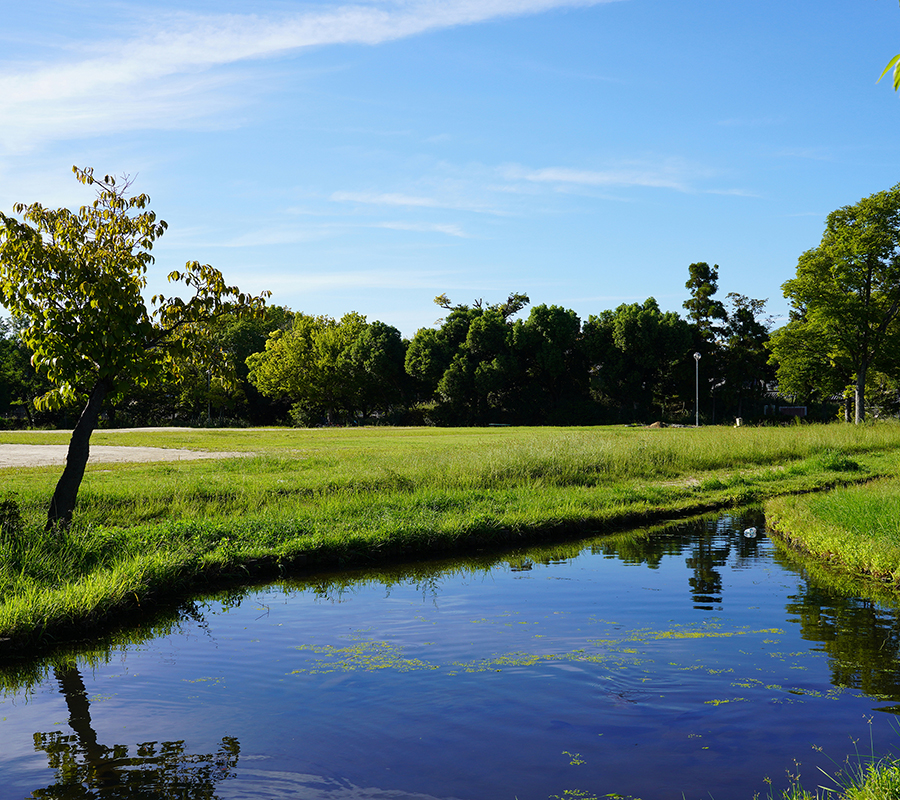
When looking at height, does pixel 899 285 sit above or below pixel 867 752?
above

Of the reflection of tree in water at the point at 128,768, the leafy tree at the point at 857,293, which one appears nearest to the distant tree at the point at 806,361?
the leafy tree at the point at 857,293

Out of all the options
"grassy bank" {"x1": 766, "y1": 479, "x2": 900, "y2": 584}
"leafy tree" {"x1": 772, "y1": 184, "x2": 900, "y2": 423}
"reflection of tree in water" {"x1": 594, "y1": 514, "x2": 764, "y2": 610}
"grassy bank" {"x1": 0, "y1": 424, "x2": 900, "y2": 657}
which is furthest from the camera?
"leafy tree" {"x1": 772, "y1": 184, "x2": 900, "y2": 423}

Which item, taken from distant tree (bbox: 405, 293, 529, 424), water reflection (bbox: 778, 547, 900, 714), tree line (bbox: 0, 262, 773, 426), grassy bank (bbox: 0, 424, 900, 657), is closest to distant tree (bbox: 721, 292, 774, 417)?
tree line (bbox: 0, 262, 773, 426)

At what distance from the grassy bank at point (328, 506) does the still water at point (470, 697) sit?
98cm

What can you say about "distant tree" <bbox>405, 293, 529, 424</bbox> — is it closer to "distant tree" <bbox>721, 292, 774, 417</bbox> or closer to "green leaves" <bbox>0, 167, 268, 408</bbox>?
"distant tree" <bbox>721, 292, 774, 417</bbox>

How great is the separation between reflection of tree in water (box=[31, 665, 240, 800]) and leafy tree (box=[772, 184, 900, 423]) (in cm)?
4556

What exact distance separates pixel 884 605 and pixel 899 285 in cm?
4269

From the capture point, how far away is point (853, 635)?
912 centimetres

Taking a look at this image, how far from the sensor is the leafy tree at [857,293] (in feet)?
147

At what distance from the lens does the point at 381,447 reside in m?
30.5

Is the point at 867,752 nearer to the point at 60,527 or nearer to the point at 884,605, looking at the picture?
the point at 884,605

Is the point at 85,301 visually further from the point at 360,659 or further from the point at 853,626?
the point at 853,626

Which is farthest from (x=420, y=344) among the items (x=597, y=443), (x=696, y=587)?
(x=696, y=587)

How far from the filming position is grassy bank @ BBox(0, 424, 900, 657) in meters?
10.8
